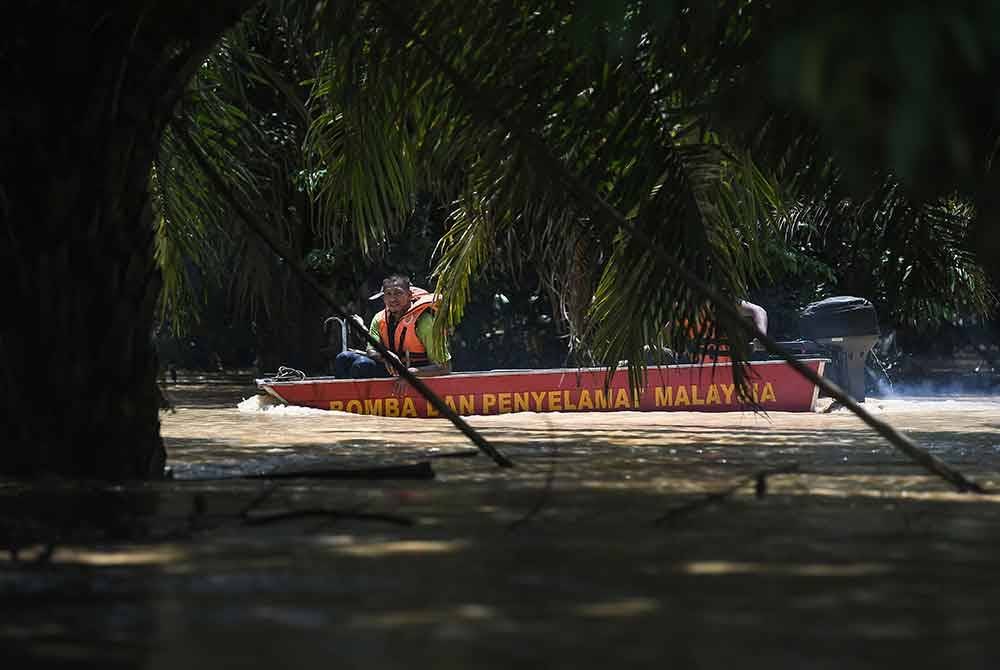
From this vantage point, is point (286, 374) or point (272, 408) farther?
point (286, 374)

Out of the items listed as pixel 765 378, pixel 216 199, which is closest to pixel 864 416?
pixel 216 199

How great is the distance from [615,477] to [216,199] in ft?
14.5

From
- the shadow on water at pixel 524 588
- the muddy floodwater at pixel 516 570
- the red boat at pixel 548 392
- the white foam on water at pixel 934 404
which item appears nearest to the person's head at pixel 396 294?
the red boat at pixel 548 392

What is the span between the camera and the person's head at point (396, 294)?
48.0ft

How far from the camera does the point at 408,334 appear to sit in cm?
1462

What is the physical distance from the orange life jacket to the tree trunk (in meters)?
7.89

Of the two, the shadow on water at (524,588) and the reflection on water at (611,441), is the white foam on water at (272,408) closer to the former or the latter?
the reflection on water at (611,441)

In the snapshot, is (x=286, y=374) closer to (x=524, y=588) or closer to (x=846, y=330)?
(x=846, y=330)

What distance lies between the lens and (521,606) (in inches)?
133

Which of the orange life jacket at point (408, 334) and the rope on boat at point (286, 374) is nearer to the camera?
the orange life jacket at point (408, 334)

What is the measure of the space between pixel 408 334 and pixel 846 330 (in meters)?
3.71

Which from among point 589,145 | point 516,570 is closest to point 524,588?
point 516,570

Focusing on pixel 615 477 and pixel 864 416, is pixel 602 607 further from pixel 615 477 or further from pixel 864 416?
pixel 615 477

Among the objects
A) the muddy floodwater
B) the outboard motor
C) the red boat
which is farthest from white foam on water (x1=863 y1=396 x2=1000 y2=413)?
the muddy floodwater
